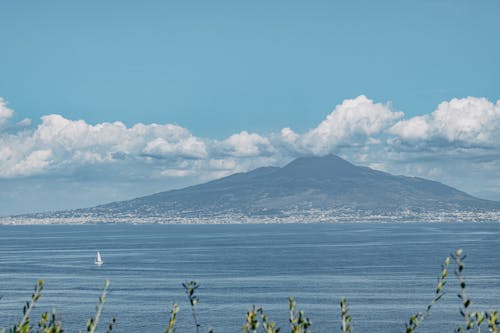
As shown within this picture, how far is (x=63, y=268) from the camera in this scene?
636 ft

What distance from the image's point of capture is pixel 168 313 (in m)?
115

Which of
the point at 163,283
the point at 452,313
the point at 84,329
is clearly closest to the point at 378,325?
the point at 452,313

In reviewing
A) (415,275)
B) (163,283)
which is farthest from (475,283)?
(163,283)

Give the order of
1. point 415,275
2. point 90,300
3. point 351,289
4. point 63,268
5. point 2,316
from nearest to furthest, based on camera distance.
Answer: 1. point 2,316
2. point 90,300
3. point 351,289
4. point 415,275
5. point 63,268

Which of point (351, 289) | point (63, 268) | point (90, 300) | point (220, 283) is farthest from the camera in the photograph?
point (63, 268)

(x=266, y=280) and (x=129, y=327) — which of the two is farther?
(x=266, y=280)

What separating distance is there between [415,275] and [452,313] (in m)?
52.6

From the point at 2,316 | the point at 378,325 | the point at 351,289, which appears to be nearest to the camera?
the point at 378,325

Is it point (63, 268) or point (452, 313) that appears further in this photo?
point (63, 268)

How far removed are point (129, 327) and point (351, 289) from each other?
5114 cm

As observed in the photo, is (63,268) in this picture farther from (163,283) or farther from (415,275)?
(415,275)

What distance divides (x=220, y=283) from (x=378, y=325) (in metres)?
56.8

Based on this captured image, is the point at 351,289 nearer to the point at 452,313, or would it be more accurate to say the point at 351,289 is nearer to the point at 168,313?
the point at 452,313

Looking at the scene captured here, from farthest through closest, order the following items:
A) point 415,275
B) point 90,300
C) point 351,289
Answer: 1. point 415,275
2. point 351,289
3. point 90,300
